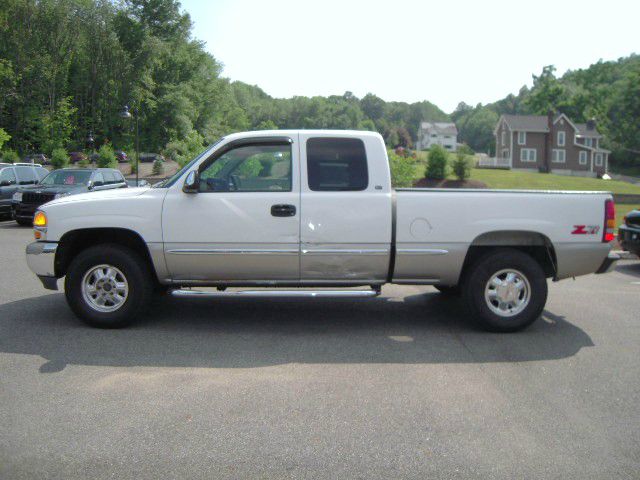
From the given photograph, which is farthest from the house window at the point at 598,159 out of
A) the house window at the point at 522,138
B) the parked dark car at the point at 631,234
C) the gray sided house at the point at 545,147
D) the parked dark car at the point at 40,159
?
Result: the parked dark car at the point at 631,234

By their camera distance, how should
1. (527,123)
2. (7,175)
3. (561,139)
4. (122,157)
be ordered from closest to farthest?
(7,175) < (122,157) < (527,123) < (561,139)

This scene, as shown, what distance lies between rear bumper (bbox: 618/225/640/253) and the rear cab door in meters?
6.79

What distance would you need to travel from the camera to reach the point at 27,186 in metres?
19.8

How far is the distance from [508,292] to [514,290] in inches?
2.7

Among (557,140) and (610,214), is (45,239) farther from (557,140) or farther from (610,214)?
(557,140)

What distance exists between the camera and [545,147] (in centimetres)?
8362

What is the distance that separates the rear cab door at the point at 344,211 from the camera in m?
6.62

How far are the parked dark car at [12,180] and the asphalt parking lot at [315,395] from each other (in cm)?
1290

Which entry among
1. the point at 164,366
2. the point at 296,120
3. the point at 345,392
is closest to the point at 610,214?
the point at 345,392

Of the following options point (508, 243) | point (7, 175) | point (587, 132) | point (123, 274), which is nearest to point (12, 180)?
point (7, 175)

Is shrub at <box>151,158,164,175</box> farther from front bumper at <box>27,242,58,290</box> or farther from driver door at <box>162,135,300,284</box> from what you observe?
driver door at <box>162,135,300,284</box>

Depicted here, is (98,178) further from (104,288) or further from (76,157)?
(76,157)

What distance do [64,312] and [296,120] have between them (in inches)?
2595

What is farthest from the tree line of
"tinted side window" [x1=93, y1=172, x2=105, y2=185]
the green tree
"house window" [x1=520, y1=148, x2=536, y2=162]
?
"tinted side window" [x1=93, y1=172, x2=105, y2=185]
